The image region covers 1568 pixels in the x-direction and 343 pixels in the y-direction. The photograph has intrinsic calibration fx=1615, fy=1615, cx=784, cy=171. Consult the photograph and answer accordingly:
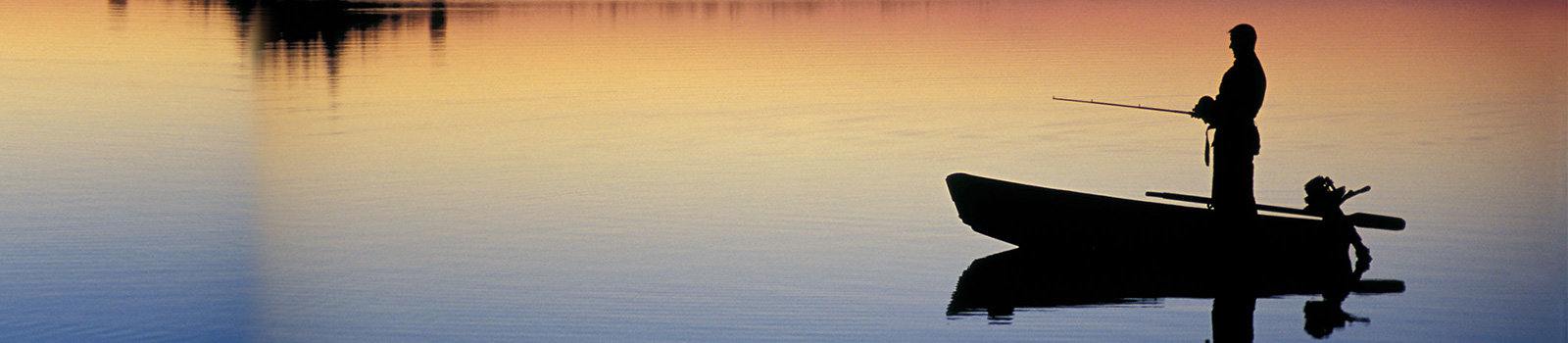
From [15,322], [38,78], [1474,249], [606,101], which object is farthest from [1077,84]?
[15,322]

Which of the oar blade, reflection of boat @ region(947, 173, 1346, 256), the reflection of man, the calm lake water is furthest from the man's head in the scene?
the calm lake water

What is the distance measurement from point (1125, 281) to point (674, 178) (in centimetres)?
471

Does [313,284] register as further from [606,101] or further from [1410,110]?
[1410,110]

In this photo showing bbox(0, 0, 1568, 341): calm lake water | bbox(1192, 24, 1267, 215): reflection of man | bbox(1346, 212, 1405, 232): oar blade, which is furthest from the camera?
bbox(1346, 212, 1405, 232): oar blade

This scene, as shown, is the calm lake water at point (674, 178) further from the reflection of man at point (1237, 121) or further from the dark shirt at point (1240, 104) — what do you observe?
the dark shirt at point (1240, 104)

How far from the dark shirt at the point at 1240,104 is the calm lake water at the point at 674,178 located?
875 millimetres

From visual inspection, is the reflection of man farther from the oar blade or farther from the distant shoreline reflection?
the oar blade

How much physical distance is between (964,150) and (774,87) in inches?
250

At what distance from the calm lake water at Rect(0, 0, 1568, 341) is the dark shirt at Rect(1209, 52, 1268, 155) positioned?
87cm

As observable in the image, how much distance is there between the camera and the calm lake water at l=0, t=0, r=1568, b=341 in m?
7.35

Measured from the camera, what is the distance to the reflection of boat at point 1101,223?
7961mm

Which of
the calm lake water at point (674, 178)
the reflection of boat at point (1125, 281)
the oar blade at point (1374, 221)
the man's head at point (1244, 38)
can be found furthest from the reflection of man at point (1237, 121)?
the calm lake water at point (674, 178)

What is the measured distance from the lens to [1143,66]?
2348cm

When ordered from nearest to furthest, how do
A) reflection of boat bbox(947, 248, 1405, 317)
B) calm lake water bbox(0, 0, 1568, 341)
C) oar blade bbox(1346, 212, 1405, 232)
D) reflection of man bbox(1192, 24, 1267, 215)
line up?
calm lake water bbox(0, 0, 1568, 341), reflection of boat bbox(947, 248, 1405, 317), reflection of man bbox(1192, 24, 1267, 215), oar blade bbox(1346, 212, 1405, 232)
